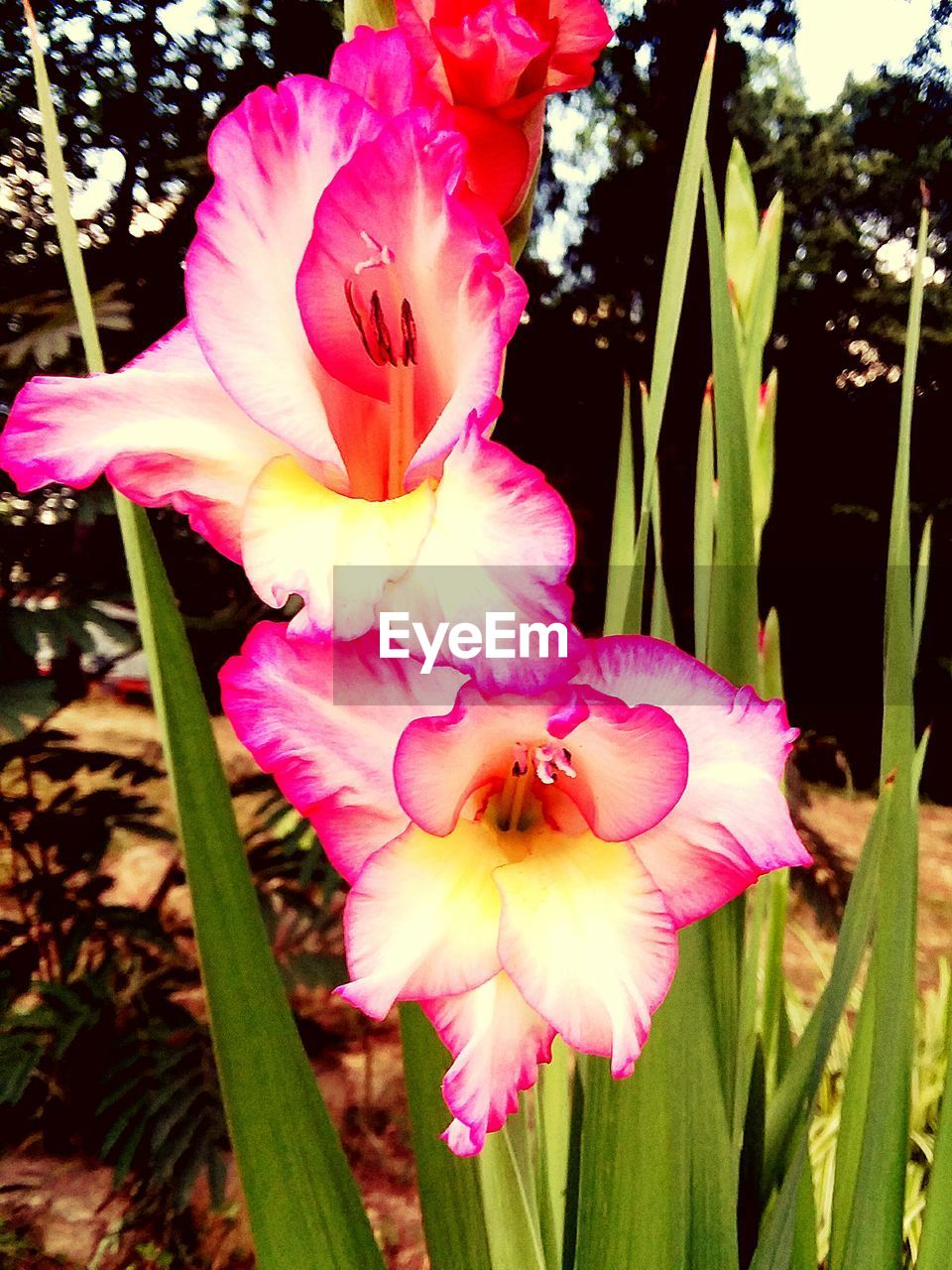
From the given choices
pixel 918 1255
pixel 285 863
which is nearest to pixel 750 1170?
pixel 918 1255

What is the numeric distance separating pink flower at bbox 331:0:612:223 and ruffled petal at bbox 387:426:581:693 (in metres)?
0.10

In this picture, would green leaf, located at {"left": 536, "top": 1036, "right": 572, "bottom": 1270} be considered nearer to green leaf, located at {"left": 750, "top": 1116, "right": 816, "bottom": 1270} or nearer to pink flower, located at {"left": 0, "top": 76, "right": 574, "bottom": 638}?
green leaf, located at {"left": 750, "top": 1116, "right": 816, "bottom": 1270}

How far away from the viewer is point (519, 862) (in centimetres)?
25

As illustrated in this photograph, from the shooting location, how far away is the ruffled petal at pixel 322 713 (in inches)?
8.6

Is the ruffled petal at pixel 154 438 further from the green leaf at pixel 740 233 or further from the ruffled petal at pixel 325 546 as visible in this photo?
the green leaf at pixel 740 233

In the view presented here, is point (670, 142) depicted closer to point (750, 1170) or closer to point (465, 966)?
point (750, 1170)

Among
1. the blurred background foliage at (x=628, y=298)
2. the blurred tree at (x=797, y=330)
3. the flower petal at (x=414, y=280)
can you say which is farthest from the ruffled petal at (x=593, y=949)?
the blurred tree at (x=797, y=330)

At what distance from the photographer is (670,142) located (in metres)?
1.66

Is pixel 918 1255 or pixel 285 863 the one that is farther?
pixel 285 863

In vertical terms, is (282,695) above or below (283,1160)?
above

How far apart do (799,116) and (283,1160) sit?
1983 millimetres

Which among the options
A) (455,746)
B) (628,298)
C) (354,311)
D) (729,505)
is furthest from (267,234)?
(628,298)

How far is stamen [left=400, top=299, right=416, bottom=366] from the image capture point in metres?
0.23

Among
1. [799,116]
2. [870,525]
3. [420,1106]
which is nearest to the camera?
[420,1106]
